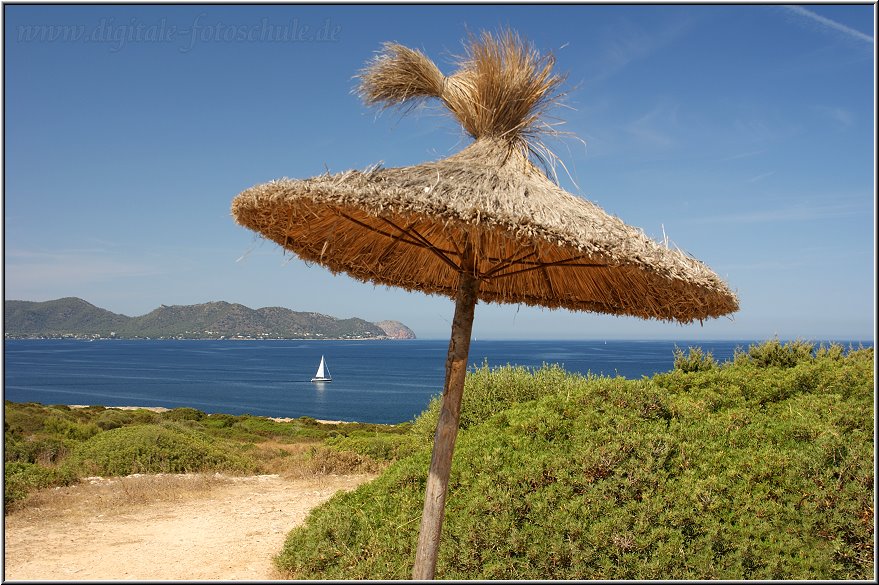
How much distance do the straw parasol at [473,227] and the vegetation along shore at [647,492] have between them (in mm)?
1815

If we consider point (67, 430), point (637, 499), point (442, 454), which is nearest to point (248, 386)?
point (67, 430)

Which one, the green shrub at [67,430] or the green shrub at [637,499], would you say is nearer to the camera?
the green shrub at [637,499]

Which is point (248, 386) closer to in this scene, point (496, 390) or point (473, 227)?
point (496, 390)

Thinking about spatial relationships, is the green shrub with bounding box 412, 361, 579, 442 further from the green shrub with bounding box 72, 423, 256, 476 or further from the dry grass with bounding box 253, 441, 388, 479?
the green shrub with bounding box 72, 423, 256, 476

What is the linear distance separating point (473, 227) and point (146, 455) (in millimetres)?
10543

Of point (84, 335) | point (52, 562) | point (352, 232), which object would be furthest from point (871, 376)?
point (84, 335)

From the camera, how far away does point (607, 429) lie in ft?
19.4

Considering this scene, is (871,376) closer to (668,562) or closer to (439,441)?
(668,562)

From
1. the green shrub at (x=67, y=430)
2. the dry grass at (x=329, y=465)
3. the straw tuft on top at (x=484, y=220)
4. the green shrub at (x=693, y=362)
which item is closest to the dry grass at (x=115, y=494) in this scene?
the dry grass at (x=329, y=465)

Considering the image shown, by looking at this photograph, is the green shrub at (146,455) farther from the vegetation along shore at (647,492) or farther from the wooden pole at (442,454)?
the wooden pole at (442,454)

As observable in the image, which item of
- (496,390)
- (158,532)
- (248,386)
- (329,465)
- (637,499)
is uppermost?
(496,390)

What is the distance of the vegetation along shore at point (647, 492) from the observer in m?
4.76

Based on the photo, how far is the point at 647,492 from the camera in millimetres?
5098

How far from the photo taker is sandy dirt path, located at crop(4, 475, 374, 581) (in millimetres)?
5566
